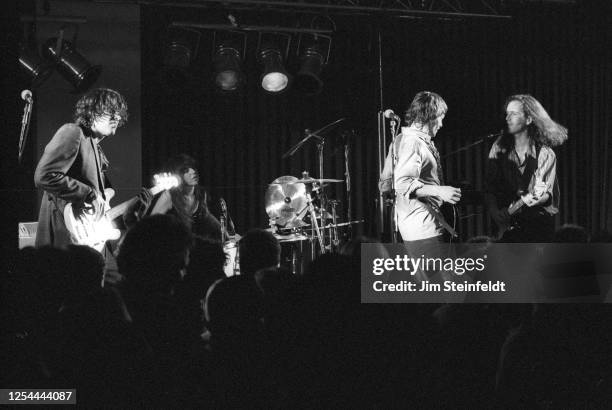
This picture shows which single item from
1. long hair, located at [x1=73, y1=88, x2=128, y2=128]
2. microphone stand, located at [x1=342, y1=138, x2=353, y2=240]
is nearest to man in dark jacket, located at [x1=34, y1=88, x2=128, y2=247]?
long hair, located at [x1=73, y1=88, x2=128, y2=128]

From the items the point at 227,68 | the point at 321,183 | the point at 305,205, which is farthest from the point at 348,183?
the point at 227,68

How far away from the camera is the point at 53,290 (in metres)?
2.77

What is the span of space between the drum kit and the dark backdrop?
30cm

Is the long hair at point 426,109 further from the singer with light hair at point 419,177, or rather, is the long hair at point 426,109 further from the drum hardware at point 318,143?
the drum hardware at point 318,143

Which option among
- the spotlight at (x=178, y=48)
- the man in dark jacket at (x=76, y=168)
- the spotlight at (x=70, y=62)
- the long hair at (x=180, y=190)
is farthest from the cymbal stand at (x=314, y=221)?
the spotlight at (x=70, y=62)

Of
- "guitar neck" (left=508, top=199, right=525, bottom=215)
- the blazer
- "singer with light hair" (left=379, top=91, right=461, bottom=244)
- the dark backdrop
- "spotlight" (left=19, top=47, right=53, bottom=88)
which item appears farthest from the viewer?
the dark backdrop

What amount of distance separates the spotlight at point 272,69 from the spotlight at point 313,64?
0.38ft

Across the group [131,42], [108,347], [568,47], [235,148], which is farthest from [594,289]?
[131,42]

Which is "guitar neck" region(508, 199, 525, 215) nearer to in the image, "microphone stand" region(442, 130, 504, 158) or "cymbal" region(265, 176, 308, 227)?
"microphone stand" region(442, 130, 504, 158)

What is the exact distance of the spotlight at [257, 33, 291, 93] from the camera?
16.3 feet

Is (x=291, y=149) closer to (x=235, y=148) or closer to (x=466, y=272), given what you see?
(x=235, y=148)

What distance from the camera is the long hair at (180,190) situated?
4016 millimetres

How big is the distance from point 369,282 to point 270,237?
0.80 meters

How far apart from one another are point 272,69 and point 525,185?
2.03 metres
